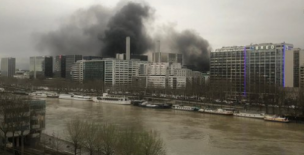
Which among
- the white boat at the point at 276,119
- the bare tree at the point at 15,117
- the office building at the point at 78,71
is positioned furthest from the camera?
the office building at the point at 78,71

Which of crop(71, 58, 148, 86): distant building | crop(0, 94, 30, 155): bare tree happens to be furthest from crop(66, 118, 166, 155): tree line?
crop(71, 58, 148, 86): distant building

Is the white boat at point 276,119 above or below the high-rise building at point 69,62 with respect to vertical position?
below

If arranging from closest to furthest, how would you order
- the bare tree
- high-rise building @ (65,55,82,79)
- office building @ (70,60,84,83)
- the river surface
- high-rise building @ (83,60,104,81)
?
1. the bare tree
2. the river surface
3. high-rise building @ (83,60,104,81)
4. office building @ (70,60,84,83)
5. high-rise building @ (65,55,82,79)

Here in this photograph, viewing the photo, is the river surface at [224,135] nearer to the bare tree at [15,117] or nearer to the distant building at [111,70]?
the bare tree at [15,117]

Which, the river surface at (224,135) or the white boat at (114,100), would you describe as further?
the white boat at (114,100)

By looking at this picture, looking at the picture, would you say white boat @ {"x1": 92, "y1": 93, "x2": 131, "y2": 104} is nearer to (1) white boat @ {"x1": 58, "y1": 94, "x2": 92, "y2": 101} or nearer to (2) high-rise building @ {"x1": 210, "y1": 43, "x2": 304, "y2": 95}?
(1) white boat @ {"x1": 58, "y1": 94, "x2": 92, "y2": 101}

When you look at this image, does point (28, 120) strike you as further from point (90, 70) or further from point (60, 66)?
point (60, 66)

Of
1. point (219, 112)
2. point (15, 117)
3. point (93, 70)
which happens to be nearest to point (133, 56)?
point (93, 70)

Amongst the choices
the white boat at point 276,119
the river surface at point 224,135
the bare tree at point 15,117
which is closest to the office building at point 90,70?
the river surface at point 224,135

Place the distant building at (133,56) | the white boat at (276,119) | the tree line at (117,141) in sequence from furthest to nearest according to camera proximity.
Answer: the distant building at (133,56), the white boat at (276,119), the tree line at (117,141)
